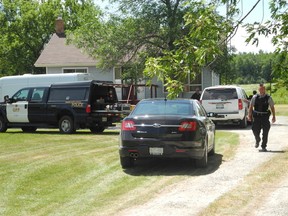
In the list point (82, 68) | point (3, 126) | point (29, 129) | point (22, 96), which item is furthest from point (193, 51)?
point (82, 68)

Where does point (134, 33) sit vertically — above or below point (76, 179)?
above

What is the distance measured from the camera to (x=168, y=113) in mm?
11078

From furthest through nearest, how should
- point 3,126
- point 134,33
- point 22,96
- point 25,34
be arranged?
1. point 25,34
2. point 134,33
3. point 3,126
4. point 22,96

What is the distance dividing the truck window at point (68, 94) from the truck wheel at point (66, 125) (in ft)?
2.66

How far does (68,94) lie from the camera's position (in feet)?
67.9

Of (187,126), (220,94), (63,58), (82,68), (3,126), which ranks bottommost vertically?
(3,126)

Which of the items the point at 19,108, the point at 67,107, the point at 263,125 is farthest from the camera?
the point at 19,108

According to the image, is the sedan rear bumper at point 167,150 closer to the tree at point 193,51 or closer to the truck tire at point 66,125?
the tree at point 193,51

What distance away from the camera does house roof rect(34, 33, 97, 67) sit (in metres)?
37.7

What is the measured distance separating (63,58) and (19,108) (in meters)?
17.0

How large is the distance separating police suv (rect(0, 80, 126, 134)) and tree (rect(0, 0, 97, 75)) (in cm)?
3022

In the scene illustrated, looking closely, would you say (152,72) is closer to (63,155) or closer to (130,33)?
(63,155)

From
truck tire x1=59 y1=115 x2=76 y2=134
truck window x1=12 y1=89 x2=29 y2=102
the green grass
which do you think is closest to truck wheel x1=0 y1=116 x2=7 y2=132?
truck window x1=12 y1=89 x2=29 y2=102

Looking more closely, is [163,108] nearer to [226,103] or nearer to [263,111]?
[263,111]
